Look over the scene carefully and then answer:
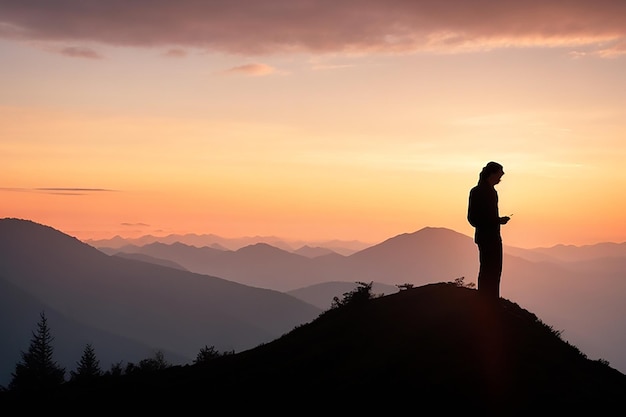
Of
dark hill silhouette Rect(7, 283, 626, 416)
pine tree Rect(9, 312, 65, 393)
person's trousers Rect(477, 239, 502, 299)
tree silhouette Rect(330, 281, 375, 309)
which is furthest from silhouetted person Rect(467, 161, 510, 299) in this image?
pine tree Rect(9, 312, 65, 393)

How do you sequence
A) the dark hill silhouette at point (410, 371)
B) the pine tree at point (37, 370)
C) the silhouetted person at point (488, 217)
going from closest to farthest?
the dark hill silhouette at point (410, 371), the silhouetted person at point (488, 217), the pine tree at point (37, 370)

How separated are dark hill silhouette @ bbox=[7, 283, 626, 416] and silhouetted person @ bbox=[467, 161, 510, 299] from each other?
1.37 meters

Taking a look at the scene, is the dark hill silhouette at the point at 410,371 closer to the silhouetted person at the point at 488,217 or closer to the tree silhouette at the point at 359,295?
the silhouetted person at the point at 488,217

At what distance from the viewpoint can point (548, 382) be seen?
17234 mm

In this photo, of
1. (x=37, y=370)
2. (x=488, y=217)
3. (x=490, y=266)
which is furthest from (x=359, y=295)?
(x=37, y=370)

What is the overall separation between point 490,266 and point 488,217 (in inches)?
63.2

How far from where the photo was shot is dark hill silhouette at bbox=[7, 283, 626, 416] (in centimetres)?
1684

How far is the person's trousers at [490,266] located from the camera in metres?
21.5

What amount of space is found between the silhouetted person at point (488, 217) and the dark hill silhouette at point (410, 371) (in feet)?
4.51

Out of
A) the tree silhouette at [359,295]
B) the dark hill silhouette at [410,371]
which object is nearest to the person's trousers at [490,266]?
the dark hill silhouette at [410,371]

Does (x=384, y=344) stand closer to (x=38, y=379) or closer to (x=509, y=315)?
(x=509, y=315)

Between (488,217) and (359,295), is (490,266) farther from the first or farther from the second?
(359,295)

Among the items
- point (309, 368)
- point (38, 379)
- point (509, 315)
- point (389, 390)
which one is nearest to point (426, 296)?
point (509, 315)

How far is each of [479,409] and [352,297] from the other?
13375 millimetres
